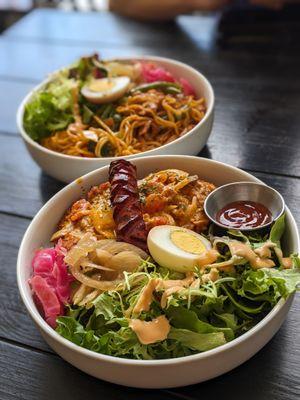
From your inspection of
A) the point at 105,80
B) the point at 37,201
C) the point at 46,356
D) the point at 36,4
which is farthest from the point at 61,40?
the point at 46,356

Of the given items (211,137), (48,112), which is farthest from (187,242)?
(48,112)

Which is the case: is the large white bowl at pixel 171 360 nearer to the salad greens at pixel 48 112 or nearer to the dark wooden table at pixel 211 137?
the dark wooden table at pixel 211 137

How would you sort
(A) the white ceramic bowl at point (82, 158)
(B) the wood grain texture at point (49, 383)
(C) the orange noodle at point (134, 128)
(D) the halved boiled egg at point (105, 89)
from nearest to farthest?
(B) the wood grain texture at point (49, 383)
(A) the white ceramic bowl at point (82, 158)
(C) the orange noodle at point (134, 128)
(D) the halved boiled egg at point (105, 89)

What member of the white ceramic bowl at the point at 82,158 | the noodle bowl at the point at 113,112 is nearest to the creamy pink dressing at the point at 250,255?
the white ceramic bowl at the point at 82,158

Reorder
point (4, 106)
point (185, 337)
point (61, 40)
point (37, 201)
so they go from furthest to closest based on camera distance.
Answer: point (61, 40)
point (4, 106)
point (37, 201)
point (185, 337)

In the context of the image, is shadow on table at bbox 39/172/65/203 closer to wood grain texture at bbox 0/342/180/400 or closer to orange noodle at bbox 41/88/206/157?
orange noodle at bbox 41/88/206/157

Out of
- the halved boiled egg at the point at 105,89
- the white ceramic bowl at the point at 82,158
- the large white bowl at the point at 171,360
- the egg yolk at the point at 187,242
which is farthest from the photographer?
the halved boiled egg at the point at 105,89

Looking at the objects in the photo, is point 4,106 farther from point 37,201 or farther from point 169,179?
point 169,179
